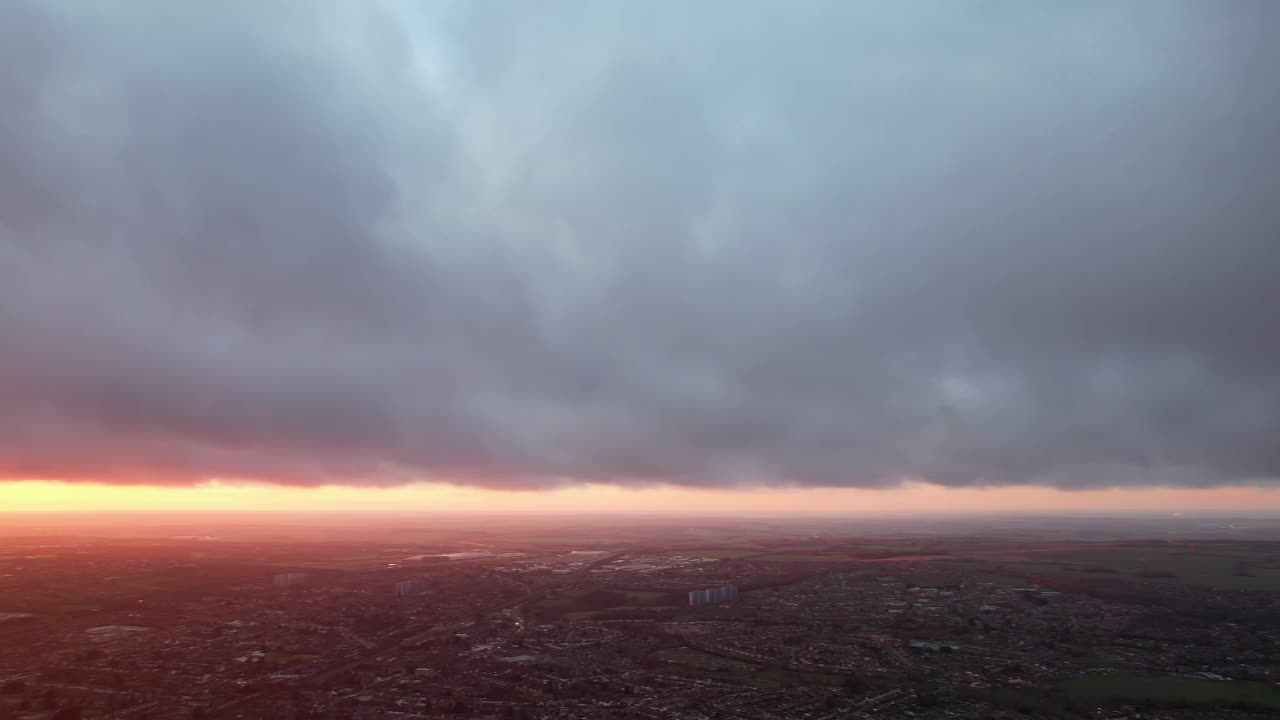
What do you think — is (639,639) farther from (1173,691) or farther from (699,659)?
(1173,691)

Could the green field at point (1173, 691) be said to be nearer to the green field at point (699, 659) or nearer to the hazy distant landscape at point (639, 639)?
the hazy distant landscape at point (639, 639)

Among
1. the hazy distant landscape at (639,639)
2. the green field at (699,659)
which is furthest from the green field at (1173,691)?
the green field at (699,659)

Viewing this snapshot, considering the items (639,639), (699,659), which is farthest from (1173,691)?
(639,639)

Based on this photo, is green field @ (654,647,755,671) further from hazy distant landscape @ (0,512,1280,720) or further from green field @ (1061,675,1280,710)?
green field @ (1061,675,1280,710)

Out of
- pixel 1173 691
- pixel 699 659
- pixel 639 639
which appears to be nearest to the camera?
pixel 1173 691

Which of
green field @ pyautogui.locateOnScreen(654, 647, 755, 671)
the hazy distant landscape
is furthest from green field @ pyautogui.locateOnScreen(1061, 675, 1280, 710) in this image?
green field @ pyautogui.locateOnScreen(654, 647, 755, 671)

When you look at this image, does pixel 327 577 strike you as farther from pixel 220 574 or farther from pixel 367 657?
pixel 367 657

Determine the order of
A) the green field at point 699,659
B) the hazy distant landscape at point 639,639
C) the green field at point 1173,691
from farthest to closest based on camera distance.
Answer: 1. the green field at point 699,659
2. the hazy distant landscape at point 639,639
3. the green field at point 1173,691

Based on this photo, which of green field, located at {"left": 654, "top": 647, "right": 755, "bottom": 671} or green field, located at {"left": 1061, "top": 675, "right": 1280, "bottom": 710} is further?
green field, located at {"left": 654, "top": 647, "right": 755, "bottom": 671}
